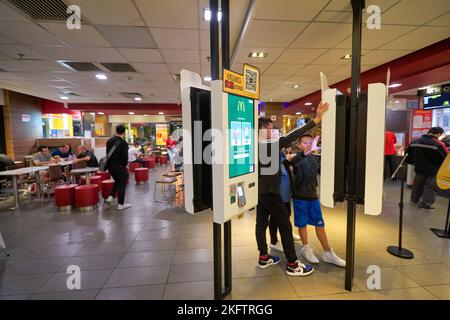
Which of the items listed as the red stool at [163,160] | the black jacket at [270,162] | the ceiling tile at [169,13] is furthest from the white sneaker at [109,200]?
the red stool at [163,160]

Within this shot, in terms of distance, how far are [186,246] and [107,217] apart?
216 centimetres

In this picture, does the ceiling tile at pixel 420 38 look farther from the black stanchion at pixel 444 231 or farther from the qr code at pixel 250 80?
the qr code at pixel 250 80

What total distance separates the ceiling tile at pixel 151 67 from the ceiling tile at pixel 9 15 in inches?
85.9

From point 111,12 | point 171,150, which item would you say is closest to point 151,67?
point 111,12

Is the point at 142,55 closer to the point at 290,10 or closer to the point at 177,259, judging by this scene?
the point at 290,10

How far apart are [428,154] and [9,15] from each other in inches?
286

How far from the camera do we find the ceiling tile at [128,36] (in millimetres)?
3635

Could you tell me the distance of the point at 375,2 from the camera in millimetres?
2879

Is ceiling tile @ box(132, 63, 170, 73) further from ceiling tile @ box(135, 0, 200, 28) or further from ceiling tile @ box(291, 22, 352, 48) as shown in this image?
ceiling tile @ box(291, 22, 352, 48)

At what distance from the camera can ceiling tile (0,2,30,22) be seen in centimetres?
308

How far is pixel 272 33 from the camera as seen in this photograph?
12.1 ft

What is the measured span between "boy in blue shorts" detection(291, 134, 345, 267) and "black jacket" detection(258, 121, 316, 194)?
0.39 m

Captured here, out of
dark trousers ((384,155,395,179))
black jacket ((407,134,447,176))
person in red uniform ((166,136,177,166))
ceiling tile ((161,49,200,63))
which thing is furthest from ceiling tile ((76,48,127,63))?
dark trousers ((384,155,395,179))
